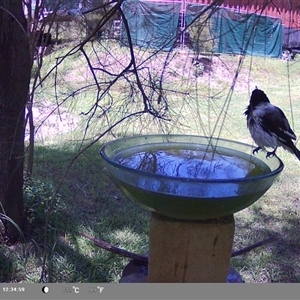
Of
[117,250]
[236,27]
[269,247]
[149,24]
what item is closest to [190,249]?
[117,250]

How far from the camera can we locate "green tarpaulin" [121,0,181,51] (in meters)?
1.63

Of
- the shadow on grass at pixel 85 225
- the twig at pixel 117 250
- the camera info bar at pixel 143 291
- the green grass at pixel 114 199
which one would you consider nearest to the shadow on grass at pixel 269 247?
the green grass at pixel 114 199

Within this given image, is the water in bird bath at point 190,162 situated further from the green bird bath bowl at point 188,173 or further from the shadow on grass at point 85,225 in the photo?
the shadow on grass at point 85,225

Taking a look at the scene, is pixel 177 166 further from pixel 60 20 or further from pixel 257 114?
pixel 60 20

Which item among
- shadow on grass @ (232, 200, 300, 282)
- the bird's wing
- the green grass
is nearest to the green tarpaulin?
the green grass

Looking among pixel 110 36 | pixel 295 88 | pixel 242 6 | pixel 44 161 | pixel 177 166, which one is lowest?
pixel 44 161

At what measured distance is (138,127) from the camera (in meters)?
1.79

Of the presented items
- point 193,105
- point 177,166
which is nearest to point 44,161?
point 193,105

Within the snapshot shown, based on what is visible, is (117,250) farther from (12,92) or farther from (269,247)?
(269,247)

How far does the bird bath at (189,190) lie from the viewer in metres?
1.08

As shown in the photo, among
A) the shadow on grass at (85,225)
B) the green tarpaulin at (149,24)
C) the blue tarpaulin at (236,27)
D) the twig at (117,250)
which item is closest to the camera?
the blue tarpaulin at (236,27)

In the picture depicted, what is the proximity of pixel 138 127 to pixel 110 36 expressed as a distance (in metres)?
0.44

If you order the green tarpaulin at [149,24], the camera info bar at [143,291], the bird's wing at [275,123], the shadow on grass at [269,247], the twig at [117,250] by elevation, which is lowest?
the shadow on grass at [269,247]

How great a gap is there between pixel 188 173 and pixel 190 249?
0.19m
